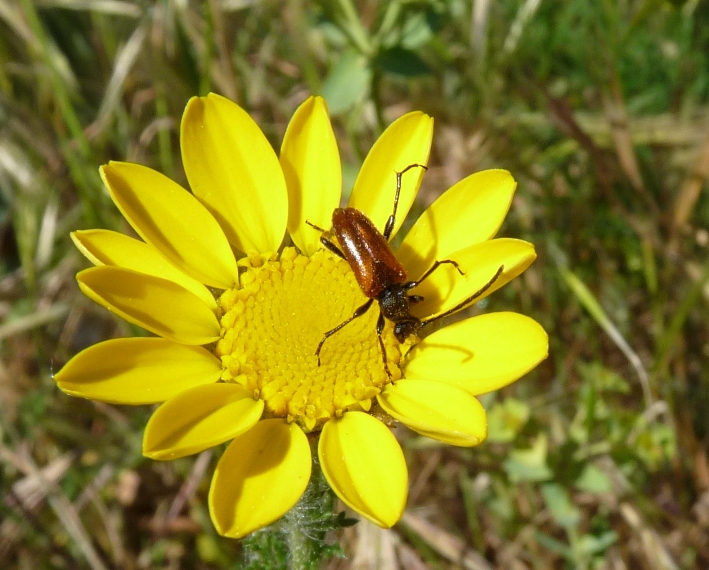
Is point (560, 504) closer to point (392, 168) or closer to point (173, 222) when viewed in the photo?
point (392, 168)

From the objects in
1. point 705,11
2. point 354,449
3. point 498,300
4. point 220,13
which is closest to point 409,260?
point 354,449

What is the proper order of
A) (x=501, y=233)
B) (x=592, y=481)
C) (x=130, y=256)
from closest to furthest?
(x=130, y=256)
(x=592, y=481)
(x=501, y=233)

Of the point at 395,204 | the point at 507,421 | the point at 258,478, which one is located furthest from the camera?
the point at 507,421

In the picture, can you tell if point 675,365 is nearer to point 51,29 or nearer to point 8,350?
point 8,350

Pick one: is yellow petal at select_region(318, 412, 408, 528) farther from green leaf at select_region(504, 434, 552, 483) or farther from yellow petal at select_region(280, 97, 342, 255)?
green leaf at select_region(504, 434, 552, 483)

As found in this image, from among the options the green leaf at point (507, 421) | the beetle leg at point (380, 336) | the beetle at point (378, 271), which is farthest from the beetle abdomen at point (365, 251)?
the green leaf at point (507, 421)

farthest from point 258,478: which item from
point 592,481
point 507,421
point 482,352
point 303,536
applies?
point 592,481

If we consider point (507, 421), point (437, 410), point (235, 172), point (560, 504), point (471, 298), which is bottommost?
point (560, 504)

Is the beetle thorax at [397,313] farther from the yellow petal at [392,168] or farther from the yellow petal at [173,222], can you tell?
the yellow petal at [173,222]
